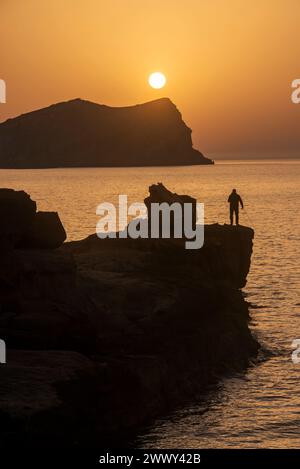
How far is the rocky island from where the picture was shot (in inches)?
881

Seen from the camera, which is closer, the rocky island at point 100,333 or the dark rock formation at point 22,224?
the rocky island at point 100,333

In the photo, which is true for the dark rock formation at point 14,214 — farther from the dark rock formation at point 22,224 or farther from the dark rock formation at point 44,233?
the dark rock formation at point 44,233

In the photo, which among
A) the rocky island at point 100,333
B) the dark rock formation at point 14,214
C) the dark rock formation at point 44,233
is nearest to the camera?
the rocky island at point 100,333

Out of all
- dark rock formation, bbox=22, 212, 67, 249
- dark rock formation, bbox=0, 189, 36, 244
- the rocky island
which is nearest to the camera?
the rocky island

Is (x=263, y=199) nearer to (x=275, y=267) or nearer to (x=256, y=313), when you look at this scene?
(x=275, y=267)

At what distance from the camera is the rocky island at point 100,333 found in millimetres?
22375

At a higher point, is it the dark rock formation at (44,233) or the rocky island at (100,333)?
the dark rock formation at (44,233)

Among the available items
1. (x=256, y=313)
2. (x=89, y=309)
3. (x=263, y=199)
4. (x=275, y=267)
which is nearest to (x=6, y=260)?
(x=89, y=309)

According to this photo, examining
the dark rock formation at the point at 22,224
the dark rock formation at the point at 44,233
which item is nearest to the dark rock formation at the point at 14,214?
the dark rock formation at the point at 22,224

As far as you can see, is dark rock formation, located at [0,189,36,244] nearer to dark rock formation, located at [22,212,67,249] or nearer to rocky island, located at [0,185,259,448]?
rocky island, located at [0,185,259,448]

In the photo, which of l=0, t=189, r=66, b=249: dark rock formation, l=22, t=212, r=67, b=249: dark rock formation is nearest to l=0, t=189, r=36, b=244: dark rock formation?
l=0, t=189, r=66, b=249: dark rock formation

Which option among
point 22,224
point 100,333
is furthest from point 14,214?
point 100,333

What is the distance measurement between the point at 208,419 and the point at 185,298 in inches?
268
